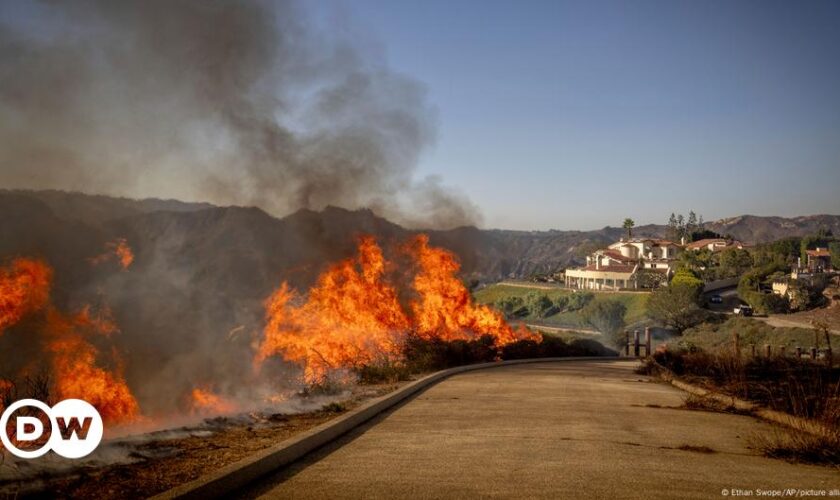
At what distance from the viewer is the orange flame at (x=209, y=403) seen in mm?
17177

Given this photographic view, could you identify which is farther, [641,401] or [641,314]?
[641,314]

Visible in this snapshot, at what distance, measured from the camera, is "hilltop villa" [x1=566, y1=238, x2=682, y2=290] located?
314 ft

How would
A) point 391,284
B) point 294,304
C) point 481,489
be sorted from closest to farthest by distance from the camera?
point 481,489, point 294,304, point 391,284

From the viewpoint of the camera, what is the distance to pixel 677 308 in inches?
2421

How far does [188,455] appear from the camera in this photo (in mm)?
6688

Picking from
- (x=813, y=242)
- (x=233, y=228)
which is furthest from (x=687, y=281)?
(x=813, y=242)

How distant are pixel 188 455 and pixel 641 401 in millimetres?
9211

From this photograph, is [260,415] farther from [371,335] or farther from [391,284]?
[391,284]

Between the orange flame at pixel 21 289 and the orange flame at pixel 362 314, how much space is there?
21.4 ft

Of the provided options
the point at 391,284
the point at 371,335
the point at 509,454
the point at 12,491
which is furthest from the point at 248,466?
the point at 391,284

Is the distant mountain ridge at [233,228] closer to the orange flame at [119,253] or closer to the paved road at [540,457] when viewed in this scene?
the orange flame at [119,253]

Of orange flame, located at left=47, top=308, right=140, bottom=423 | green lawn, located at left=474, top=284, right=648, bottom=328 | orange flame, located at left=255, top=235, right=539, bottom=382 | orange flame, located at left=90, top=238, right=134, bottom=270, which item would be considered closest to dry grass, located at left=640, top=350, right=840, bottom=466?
orange flame, located at left=255, top=235, right=539, bottom=382

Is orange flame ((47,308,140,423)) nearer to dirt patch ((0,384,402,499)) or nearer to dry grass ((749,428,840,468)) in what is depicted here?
dirt patch ((0,384,402,499))

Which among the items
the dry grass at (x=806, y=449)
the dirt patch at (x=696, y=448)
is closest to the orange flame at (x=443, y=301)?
the dirt patch at (x=696, y=448)
